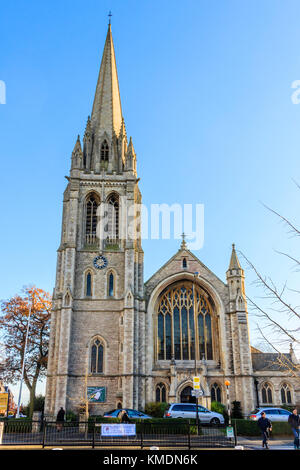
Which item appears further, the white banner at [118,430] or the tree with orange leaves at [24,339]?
the tree with orange leaves at [24,339]

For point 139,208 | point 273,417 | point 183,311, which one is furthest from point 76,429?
point 139,208

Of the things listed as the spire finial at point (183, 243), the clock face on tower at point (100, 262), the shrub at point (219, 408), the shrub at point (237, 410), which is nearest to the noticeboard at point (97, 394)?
the shrub at point (219, 408)

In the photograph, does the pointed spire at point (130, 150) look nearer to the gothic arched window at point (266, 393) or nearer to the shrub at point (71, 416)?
the shrub at point (71, 416)

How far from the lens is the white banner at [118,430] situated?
Answer: 596 inches

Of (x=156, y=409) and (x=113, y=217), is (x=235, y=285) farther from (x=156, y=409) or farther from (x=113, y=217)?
(x=113, y=217)

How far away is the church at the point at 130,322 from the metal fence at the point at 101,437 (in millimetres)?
13420

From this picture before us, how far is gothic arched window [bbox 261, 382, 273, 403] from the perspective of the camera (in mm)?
32978

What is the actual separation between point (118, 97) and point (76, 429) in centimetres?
3627

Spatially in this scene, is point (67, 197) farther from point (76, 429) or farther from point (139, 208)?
point (76, 429)

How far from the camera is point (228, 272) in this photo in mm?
36031

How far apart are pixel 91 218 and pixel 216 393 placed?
1810 cm

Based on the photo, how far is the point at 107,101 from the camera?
140 feet

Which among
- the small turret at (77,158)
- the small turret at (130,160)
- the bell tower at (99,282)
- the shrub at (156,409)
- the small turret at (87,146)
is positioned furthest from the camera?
the small turret at (87,146)

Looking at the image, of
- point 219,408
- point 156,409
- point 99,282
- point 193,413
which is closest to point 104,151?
point 99,282
